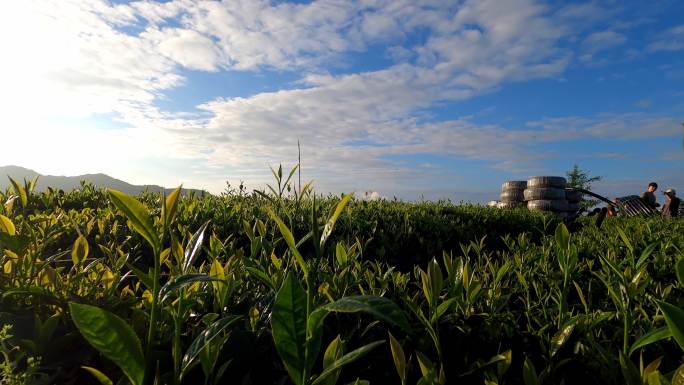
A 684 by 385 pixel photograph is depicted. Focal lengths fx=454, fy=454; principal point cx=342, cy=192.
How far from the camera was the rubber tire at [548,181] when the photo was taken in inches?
703

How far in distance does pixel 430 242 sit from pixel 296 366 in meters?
5.53

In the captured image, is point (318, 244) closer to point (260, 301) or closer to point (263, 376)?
point (263, 376)

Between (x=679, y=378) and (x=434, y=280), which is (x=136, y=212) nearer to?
(x=434, y=280)

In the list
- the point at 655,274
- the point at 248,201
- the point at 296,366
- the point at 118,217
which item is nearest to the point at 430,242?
the point at 248,201

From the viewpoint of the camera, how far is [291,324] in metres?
0.98

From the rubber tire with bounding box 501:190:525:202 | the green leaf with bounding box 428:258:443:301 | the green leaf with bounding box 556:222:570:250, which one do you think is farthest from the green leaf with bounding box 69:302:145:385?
the rubber tire with bounding box 501:190:525:202

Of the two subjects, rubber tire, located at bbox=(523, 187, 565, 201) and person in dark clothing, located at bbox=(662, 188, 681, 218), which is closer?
person in dark clothing, located at bbox=(662, 188, 681, 218)

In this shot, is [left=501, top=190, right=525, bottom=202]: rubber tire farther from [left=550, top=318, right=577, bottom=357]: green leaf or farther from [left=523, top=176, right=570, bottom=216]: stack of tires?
[left=550, top=318, right=577, bottom=357]: green leaf

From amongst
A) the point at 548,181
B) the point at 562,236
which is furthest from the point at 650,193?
the point at 562,236

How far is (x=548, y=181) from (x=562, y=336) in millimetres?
18029

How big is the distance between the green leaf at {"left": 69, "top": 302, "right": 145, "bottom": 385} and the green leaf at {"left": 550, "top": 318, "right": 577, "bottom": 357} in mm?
1226

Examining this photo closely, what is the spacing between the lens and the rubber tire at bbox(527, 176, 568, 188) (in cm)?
1784

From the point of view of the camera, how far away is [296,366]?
100 centimetres

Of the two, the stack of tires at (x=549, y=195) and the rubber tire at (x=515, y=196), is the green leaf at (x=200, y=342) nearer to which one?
the stack of tires at (x=549, y=195)
